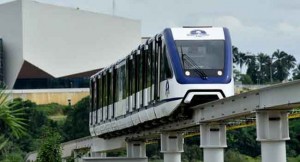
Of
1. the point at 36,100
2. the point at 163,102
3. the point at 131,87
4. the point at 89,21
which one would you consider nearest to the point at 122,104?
the point at 131,87

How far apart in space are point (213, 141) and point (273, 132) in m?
5.42

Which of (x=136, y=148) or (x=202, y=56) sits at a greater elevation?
(x=202, y=56)

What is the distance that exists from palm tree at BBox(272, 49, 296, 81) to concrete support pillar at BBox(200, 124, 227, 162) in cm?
13035

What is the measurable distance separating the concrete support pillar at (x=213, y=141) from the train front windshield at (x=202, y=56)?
5.37ft

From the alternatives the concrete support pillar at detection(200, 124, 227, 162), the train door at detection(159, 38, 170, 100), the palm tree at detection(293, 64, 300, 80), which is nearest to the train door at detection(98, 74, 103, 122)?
the train door at detection(159, 38, 170, 100)

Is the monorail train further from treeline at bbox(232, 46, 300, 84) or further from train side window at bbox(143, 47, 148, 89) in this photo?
treeline at bbox(232, 46, 300, 84)

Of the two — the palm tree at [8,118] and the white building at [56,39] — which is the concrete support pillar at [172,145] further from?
the white building at [56,39]

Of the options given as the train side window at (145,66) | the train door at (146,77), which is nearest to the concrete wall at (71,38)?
the train side window at (145,66)

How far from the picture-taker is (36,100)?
153 m

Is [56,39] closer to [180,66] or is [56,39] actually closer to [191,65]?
[191,65]

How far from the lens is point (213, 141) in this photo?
27578 mm

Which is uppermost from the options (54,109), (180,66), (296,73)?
(296,73)

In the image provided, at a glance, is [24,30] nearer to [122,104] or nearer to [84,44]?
[84,44]

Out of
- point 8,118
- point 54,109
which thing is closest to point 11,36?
point 54,109
